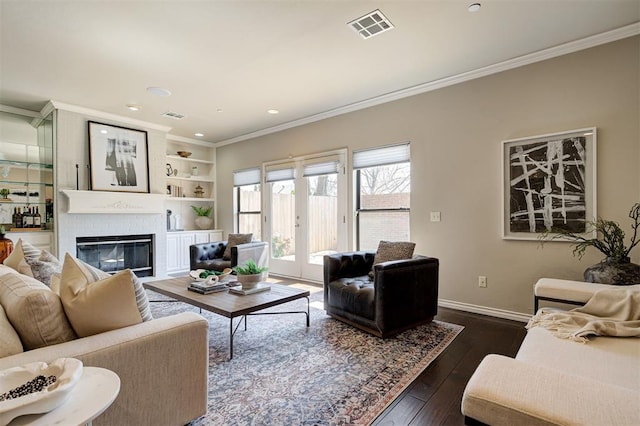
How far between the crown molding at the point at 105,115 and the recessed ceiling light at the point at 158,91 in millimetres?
1321

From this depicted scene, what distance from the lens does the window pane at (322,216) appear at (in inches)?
184

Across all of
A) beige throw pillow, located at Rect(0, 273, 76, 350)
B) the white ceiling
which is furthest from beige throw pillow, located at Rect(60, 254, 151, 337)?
the white ceiling

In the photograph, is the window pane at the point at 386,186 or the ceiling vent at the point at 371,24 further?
the window pane at the point at 386,186

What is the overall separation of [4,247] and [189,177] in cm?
290

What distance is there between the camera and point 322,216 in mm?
→ 4867

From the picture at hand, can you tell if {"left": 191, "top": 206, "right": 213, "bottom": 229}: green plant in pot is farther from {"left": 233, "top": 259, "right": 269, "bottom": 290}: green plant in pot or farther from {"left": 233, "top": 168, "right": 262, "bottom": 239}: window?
{"left": 233, "top": 259, "right": 269, "bottom": 290}: green plant in pot

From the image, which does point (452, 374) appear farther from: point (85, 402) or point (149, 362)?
point (85, 402)

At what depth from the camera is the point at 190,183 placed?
256 inches

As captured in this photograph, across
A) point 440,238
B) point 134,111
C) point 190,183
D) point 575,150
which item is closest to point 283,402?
point 440,238

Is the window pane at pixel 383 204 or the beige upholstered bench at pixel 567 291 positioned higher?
the window pane at pixel 383 204

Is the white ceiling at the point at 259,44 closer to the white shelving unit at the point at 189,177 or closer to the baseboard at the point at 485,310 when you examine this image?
the white shelving unit at the point at 189,177

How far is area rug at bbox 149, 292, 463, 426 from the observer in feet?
5.59

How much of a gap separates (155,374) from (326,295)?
2.01m

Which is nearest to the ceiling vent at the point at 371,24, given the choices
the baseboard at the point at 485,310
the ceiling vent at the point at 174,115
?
the baseboard at the point at 485,310
